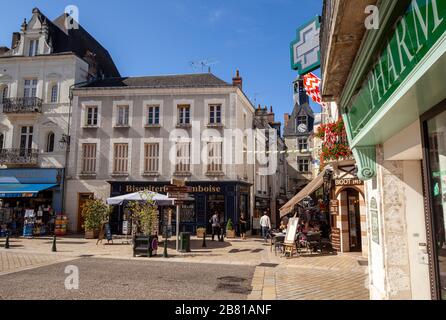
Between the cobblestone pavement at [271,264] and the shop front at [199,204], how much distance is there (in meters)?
5.44

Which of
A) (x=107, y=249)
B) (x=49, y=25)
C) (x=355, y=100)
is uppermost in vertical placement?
(x=49, y=25)

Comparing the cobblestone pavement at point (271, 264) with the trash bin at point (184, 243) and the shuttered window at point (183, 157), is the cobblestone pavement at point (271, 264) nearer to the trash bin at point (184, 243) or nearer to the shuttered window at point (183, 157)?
the trash bin at point (184, 243)

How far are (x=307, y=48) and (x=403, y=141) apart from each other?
4.76 metres

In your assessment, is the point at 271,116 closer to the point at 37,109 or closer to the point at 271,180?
the point at 271,180

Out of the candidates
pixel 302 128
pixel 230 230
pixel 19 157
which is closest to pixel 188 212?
pixel 230 230

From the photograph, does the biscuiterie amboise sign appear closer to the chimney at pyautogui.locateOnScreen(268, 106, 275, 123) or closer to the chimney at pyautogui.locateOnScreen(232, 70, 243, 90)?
the chimney at pyautogui.locateOnScreen(232, 70, 243, 90)

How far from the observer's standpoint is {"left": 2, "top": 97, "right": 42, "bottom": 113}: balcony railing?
2194cm

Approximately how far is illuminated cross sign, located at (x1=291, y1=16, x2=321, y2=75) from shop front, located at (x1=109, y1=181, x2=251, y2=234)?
41.5 ft

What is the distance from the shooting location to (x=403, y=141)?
3.89 meters

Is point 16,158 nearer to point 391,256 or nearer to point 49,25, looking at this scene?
point 49,25

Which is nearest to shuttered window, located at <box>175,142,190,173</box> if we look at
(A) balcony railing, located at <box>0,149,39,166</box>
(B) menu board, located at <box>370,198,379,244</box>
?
(A) balcony railing, located at <box>0,149,39,166</box>

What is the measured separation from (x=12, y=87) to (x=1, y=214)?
8.75m
